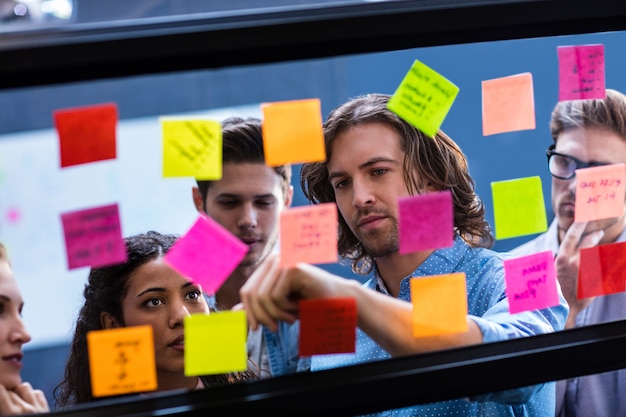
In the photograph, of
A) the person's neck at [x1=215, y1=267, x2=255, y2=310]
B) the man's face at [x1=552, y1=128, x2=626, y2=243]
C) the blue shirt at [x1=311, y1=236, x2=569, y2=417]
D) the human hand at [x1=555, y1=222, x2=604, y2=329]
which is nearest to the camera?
the person's neck at [x1=215, y1=267, x2=255, y2=310]

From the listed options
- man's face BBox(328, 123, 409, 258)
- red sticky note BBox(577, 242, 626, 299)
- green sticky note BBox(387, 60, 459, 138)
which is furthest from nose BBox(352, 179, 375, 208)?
red sticky note BBox(577, 242, 626, 299)

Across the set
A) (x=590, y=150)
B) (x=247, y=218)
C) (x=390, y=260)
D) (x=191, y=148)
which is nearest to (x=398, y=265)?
(x=390, y=260)

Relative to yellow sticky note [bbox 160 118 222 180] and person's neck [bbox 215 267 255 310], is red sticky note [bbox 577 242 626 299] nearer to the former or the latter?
person's neck [bbox 215 267 255 310]

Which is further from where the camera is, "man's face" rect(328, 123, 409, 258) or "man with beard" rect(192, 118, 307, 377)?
"man's face" rect(328, 123, 409, 258)

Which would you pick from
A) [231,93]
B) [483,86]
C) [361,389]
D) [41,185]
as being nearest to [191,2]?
[231,93]

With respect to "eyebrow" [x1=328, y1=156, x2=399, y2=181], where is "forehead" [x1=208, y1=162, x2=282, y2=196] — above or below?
below

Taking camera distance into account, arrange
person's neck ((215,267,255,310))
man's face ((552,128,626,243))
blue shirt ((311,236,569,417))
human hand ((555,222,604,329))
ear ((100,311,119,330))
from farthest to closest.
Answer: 1. human hand ((555,222,604,329))
2. man's face ((552,128,626,243))
3. blue shirt ((311,236,569,417))
4. ear ((100,311,119,330))
5. person's neck ((215,267,255,310))

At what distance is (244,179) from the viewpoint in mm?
1604

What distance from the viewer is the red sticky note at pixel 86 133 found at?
131 centimetres

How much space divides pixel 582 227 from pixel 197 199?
3.49 feet

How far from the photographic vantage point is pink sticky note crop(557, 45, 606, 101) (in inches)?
63.8

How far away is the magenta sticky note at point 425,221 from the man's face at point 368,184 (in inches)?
7.1

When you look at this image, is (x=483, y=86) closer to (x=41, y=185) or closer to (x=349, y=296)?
A: (x=349, y=296)

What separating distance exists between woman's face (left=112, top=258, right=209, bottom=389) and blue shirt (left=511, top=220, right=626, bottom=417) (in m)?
0.92
